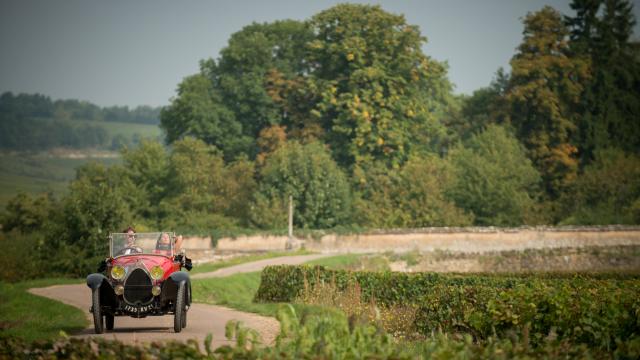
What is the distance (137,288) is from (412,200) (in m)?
48.8

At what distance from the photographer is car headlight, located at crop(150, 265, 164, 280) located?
59.9 feet

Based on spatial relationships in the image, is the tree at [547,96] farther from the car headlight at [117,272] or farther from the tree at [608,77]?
the car headlight at [117,272]

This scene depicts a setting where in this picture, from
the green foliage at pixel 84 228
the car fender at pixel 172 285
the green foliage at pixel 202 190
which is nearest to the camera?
the car fender at pixel 172 285

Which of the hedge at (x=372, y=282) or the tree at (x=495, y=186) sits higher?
the tree at (x=495, y=186)

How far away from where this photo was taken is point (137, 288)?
1823cm

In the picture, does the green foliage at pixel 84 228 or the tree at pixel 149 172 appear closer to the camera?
the green foliage at pixel 84 228

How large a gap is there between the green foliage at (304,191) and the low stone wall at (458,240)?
5.03 meters

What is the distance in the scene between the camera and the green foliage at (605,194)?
66938 mm

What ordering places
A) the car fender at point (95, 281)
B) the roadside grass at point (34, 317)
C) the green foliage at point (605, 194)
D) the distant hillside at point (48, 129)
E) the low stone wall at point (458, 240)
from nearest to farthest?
the car fender at point (95, 281), the roadside grass at point (34, 317), the low stone wall at point (458, 240), the green foliage at point (605, 194), the distant hillside at point (48, 129)

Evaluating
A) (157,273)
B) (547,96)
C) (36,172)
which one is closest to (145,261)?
(157,273)

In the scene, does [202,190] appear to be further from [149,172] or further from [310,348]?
[310,348]

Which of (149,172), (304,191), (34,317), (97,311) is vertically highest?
(149,172)

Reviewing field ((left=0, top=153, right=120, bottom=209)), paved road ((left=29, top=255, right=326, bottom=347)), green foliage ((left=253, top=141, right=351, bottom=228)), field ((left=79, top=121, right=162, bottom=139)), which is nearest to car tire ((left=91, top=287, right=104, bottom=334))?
paved road ((left=29, top=255, right=326, bottom=347))

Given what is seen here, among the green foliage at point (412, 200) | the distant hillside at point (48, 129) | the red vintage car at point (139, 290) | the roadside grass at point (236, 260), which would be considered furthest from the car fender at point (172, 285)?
the distant hillside at point (48, 129)
